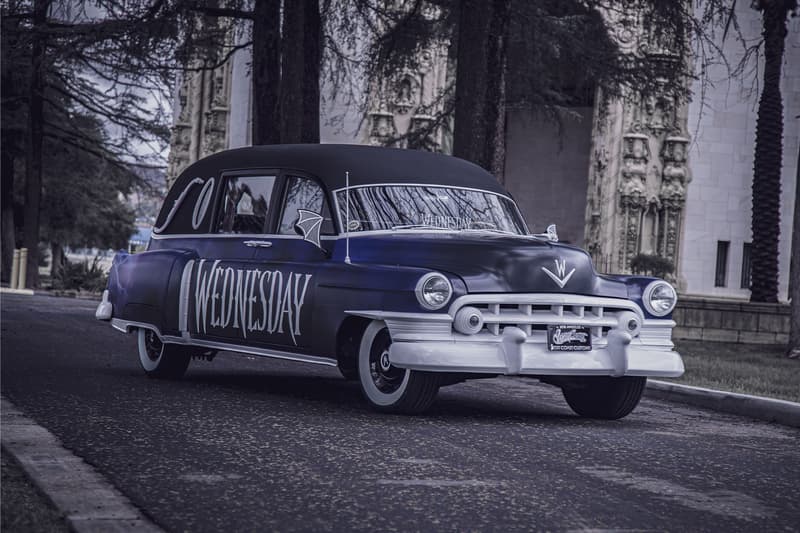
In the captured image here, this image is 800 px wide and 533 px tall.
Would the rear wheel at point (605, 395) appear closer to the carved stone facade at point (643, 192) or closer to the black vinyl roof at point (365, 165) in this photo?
the black vinyl roof at point (365, 165)

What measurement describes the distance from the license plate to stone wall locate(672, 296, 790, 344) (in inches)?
555

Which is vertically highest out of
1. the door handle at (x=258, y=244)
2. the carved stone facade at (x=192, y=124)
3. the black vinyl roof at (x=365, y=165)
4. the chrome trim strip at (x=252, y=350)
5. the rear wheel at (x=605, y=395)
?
the carved stone facade at (x=192, y=124)

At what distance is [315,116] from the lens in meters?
20.0

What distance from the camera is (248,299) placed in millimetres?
10047

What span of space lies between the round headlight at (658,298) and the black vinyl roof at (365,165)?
66.6 inches

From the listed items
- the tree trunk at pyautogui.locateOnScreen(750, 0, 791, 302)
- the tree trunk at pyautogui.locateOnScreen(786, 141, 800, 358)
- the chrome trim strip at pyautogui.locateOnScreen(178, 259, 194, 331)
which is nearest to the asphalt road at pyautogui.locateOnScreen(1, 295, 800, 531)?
the chrome trim strip at pyautogui.locateOnScreen(178, 259, 194, 331)

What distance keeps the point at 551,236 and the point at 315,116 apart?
10.1 metres

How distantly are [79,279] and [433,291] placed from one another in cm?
3005

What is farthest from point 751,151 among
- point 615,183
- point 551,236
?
point 551,236

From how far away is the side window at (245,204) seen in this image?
10461mm

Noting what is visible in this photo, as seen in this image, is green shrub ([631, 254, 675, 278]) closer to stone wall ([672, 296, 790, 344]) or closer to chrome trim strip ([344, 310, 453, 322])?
stone wall ([672, 296, 790, 344])

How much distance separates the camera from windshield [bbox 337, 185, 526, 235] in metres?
9.75

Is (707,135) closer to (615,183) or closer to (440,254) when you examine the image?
(615,183)

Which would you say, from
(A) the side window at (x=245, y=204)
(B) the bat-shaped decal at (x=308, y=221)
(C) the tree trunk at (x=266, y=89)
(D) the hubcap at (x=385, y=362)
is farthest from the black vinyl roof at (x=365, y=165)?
(C) the tree trunk at (x=266, y=89)
